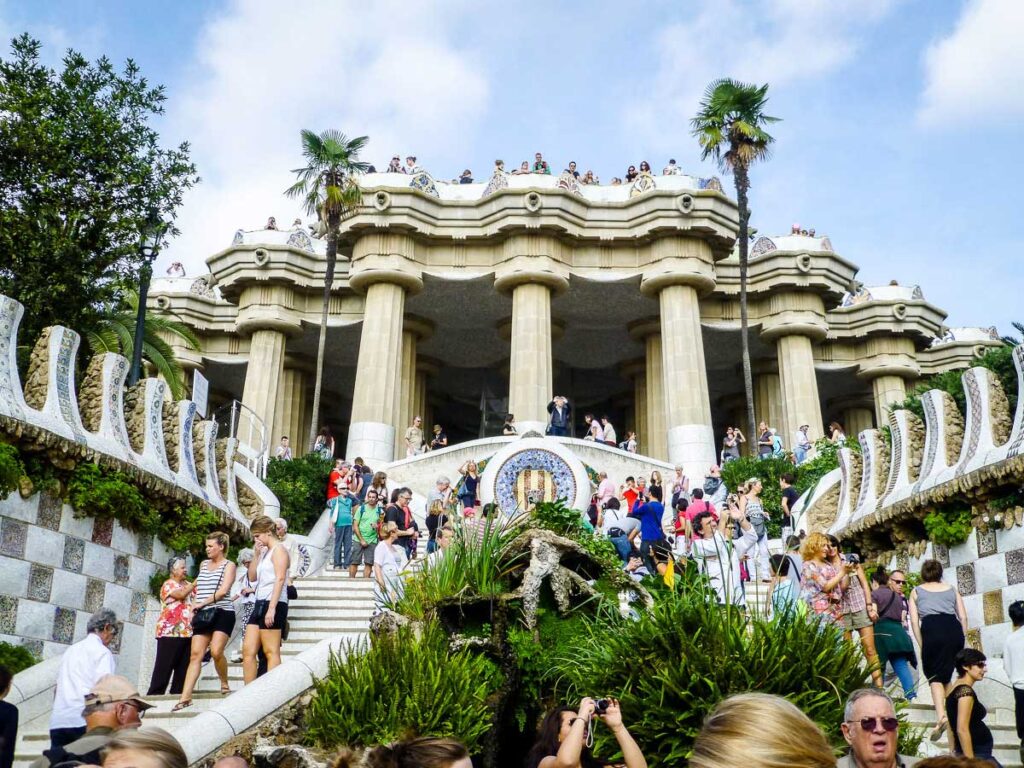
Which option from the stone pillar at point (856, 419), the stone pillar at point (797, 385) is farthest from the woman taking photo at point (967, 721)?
the stone pillar at point (856, 419)

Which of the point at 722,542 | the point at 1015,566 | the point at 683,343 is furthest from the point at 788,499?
the point at 683,343

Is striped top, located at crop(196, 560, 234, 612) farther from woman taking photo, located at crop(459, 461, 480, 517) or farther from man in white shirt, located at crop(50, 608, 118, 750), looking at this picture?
woman taking photo, located at crop(459, 461, 480, 517)

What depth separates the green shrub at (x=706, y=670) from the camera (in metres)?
6.62

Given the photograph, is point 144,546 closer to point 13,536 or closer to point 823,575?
point 13,536

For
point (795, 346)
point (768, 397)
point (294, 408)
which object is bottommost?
point (294, 408)

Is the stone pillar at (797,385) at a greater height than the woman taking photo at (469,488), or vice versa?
the stone pillar at (797,385)

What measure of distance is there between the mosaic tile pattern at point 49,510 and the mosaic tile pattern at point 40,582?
48 cm

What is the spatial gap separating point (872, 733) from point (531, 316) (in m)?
26.9

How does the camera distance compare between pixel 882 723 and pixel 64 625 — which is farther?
pixel 64 625

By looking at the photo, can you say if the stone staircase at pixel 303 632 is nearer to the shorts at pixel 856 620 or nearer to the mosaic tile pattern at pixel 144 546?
the mosaic tile pattern at pixel 144 546

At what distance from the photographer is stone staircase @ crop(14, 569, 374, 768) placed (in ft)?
28.7

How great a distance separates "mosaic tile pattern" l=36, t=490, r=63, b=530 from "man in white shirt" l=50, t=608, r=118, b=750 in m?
4.57

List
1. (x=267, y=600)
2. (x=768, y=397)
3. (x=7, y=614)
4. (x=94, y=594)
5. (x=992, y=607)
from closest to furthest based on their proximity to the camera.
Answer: (x=267, y=600) → (x=7, y=614) → (x=94, y=594) → (x=992, y=607) → (x=768, y=397)

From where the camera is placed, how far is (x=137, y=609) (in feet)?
41.0
